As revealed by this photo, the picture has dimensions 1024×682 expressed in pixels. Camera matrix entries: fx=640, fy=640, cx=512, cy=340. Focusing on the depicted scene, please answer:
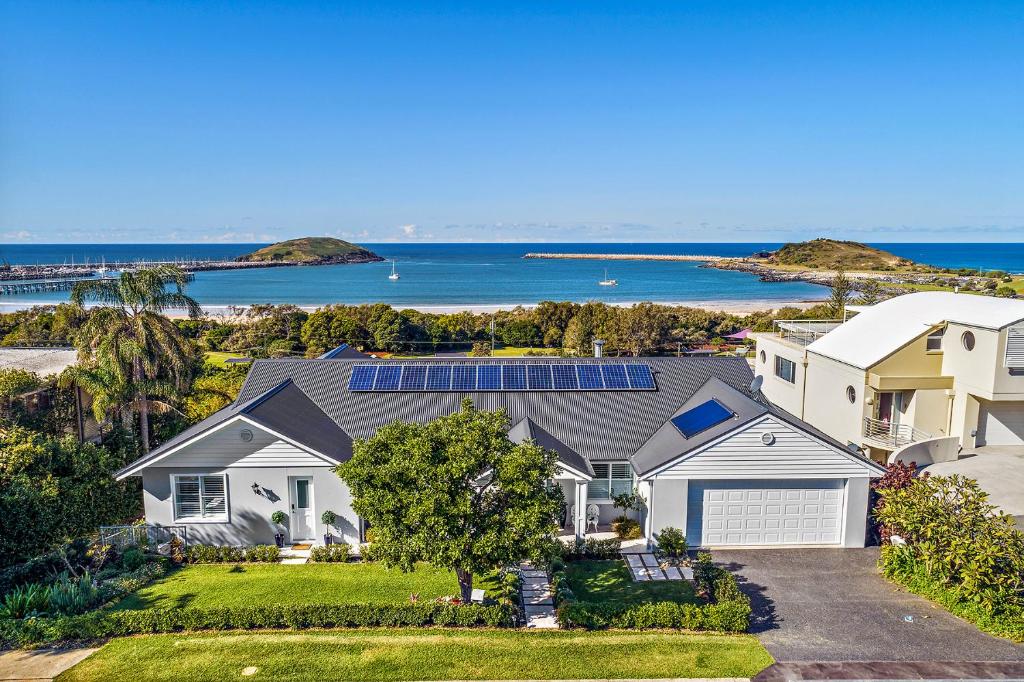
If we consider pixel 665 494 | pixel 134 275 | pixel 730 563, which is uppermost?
pixel 134 275

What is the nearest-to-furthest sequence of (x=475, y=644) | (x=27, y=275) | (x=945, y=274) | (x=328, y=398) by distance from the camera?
(x=475, y=644) < (x=328, y=398) < (x=945, y=274) < (x=27, y=275)

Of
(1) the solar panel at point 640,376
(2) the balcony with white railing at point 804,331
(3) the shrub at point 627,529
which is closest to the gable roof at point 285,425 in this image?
(3) the shrub at point 627,529

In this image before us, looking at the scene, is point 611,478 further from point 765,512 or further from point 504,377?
point 504,377

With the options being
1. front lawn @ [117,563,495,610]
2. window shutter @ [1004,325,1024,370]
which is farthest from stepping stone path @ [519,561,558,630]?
window shutter @ [1004,325,1024,370]

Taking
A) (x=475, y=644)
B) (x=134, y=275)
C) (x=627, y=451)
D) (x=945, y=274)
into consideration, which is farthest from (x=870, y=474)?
(x=945, y=274)

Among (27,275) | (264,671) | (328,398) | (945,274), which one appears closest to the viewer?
(264,671)

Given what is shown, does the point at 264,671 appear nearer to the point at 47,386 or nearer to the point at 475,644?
the point at 475,644

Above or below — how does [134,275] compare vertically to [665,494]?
above
